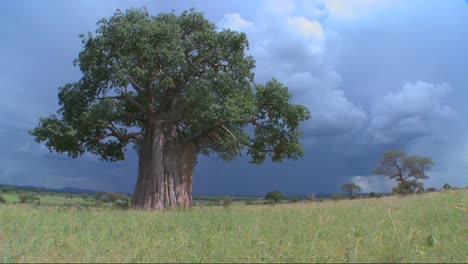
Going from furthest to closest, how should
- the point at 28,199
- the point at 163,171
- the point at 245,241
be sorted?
the point at 28,199 < the point at 163,171 < the point at 245,241

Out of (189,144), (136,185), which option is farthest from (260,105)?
(136,185)

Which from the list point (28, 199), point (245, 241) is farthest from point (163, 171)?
point (28, 199)

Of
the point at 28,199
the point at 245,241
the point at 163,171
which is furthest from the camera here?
the point at 28,199

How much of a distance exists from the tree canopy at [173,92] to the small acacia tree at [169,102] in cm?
5

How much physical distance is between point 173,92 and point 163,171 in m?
4.35

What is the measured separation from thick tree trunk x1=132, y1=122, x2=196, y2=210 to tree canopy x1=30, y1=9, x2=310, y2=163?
0.71 meters

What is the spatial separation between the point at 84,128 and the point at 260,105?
9495 mm

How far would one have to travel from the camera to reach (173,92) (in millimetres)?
23844

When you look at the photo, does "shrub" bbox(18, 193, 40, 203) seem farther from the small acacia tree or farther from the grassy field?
the grassy field

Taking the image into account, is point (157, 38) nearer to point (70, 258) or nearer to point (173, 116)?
point (173, 116)

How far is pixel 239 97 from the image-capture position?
70.7ft

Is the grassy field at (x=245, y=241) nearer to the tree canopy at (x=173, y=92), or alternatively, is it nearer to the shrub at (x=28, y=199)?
the tree canopy at (x=173, y=92)

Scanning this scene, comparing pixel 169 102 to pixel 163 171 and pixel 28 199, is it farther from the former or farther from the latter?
pixel 28 199

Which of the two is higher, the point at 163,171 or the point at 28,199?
the point at 163,171
